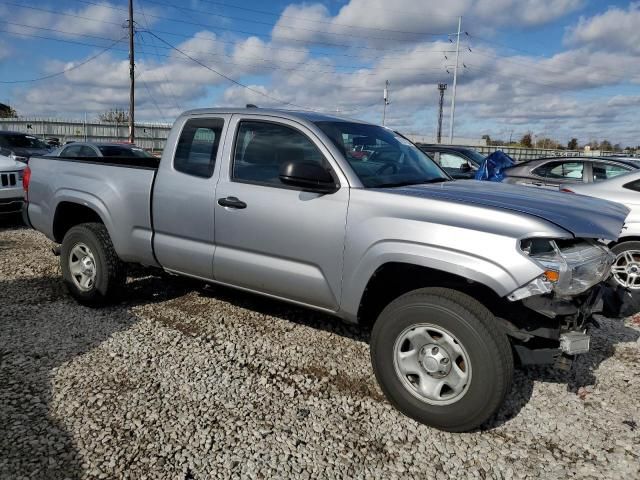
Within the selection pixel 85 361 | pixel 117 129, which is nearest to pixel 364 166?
pixel 85 361

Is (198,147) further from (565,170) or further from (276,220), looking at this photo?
(565,170)

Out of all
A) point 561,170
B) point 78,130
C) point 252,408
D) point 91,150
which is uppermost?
point 78,130

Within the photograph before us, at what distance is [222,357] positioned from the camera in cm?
382

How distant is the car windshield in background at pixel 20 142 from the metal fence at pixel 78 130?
16564mm

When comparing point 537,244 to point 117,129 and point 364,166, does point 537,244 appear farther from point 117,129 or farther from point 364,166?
point 117,129

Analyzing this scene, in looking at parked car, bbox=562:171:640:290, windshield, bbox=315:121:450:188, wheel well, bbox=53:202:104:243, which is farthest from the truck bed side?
parked car, bbox=562:171:640:290

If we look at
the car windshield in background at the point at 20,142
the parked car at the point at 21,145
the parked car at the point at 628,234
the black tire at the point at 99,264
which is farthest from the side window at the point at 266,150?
the car windshield in background at the point at 20,142

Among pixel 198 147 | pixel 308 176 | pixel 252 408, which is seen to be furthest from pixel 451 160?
pixel 252 408

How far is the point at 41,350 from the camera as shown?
3.82m

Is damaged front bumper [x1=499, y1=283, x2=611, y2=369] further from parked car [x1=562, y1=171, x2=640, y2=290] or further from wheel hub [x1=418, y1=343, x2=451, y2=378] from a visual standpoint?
parked car [x1=562, y1=171, x2=640, y2=290]

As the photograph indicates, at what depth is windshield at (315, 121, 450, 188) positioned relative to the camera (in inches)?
138

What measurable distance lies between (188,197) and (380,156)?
5.05 feet

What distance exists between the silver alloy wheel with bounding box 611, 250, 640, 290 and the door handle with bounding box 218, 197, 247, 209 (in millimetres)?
4467

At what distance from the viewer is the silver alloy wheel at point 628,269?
567 cm
